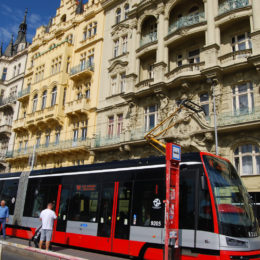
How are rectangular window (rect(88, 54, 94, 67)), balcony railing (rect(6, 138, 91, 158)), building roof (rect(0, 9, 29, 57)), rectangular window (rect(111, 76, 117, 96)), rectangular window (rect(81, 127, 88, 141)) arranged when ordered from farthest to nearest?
building roof (rect(0, 9, 29, 57)) < rectangular window (rect(88, 54, 94, 67)) < rectangular window (rect(81, 127, 88, 141)) < rectangular window (rect(111, 76, 117, 96)) < balcony railing (rect(6, 138, 91, 158))

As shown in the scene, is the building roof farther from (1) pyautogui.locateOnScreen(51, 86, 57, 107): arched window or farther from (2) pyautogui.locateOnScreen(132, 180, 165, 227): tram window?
(2) pyautogui.locateOnScreen(132, 180, 165, 227): tram window

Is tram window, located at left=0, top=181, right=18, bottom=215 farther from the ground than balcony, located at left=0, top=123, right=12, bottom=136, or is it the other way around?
balcony, located at left=0, top=123, right=12, bottom=136

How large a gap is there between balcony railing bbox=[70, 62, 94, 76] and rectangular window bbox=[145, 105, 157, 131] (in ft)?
30.4

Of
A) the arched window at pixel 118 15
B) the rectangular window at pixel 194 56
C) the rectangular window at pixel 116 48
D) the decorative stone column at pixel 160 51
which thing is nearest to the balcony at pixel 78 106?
the rectangular window at pixel 116 48

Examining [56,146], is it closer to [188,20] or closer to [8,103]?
[8,103]

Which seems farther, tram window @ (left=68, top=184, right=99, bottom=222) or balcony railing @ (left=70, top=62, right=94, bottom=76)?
balcony railing @ (left=70, top=62, right=94, bottom=76)

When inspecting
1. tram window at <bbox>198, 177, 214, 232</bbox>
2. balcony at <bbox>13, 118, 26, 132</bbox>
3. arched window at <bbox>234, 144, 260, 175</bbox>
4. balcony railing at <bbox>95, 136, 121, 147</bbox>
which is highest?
balcony at <bbox>13, 118, 26, 132</bbox>

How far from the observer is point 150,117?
22.8 meters

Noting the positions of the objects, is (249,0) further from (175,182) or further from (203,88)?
(175,182)

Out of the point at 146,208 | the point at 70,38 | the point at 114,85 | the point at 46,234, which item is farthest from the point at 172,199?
the point at 70,38

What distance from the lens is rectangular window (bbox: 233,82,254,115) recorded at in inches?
691

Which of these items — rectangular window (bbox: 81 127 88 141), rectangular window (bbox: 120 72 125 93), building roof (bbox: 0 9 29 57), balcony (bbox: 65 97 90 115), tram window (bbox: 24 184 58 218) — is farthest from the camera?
building roof (bbox: 0 9 29 57)

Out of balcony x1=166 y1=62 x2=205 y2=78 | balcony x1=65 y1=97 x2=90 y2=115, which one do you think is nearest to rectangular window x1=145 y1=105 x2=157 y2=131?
balcony x1=166 y1=62 x2=205 y2=78

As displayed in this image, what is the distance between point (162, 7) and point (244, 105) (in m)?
11.2
